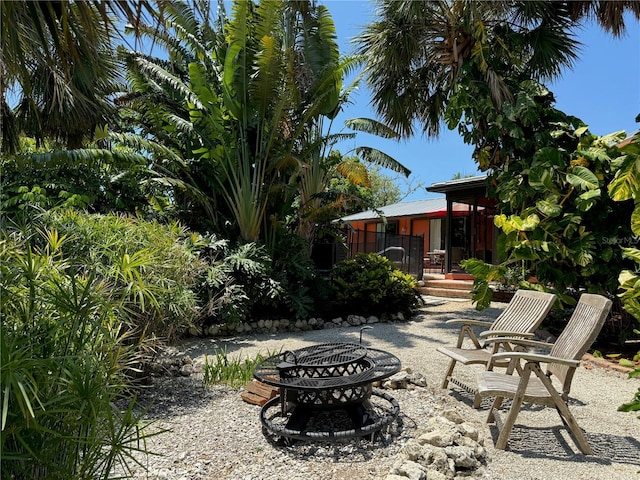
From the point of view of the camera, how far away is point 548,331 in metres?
8.49

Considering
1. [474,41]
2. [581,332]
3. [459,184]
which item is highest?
[474,41]

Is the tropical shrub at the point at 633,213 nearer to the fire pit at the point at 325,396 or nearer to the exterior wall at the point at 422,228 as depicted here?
the fire pit at the point at 325,396

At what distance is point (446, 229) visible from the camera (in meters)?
17.1

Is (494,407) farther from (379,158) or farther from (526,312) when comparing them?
(379,158)

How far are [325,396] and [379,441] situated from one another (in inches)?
24.0

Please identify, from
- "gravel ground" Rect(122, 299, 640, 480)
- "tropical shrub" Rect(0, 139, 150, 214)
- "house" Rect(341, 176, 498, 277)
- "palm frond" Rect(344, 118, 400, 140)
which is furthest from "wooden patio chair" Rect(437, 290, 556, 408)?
"tropical shrub" Rect(0, 139, 150, 214)

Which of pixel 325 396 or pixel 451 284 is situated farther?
pixel 451 284

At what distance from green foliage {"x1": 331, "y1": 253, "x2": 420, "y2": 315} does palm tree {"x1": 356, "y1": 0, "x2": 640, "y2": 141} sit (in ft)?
14.6

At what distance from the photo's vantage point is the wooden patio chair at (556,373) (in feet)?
12.0

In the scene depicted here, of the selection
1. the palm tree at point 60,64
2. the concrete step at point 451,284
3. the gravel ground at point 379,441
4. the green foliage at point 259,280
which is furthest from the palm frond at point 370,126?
the gravel ground at point 379,441

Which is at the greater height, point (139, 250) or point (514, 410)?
point (139, 250)

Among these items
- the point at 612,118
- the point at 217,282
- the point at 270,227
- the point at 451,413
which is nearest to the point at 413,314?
the point at 270,227

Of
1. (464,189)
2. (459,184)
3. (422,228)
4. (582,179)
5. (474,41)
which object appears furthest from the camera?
(422,228)

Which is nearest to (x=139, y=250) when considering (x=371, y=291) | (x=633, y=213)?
(x=633, y=213)
